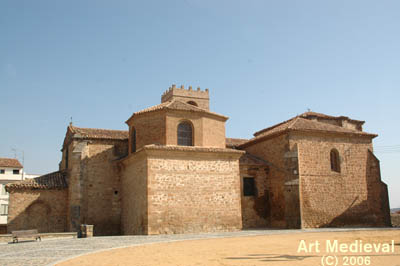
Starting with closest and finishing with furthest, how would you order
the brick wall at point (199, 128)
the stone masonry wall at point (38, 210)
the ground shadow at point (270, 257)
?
the ground shadow at point (270, 257) → the brick wall at point (199, 128) → the stone masonry wall at point (38, 210)

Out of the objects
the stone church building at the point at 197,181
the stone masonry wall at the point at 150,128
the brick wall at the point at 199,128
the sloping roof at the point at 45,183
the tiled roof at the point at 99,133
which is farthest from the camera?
the tiled roof at the point at 99,133

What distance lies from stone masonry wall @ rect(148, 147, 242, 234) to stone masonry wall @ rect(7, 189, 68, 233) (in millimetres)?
8337

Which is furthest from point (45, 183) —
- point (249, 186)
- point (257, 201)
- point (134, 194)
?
point (257, 201)

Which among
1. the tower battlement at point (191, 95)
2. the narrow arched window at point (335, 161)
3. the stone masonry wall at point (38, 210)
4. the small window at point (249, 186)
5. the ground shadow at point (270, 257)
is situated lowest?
the ground shadow at point (270, 257)

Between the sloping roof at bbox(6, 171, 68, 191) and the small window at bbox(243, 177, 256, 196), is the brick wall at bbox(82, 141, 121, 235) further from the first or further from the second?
the small window at bbox(243, 177, 256, 196)

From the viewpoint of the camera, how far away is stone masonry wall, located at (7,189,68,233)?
2291 cm

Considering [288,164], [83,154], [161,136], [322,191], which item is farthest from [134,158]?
[322,191]

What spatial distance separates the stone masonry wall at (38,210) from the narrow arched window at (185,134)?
29.5ft

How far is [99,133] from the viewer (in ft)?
83.6

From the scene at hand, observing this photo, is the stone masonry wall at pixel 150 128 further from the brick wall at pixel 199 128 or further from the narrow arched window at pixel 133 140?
the narrow arched window at pixel 133 140

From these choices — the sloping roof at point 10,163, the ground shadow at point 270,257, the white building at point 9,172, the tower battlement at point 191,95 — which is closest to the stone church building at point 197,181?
the tower battlement at point 191,95

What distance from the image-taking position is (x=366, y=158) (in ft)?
82.2

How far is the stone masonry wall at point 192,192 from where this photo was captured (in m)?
19.4

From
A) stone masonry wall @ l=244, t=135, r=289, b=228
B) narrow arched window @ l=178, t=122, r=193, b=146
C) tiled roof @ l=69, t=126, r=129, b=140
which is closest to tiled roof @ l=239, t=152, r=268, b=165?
stone masonry wall @ l=244, t=135, r=289, b=228
